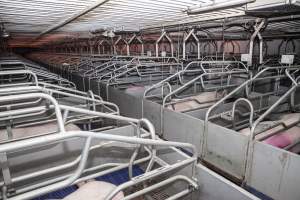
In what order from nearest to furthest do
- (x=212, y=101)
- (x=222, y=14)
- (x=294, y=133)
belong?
(x=294, y=133)
(x=212, y=101)
(x=222, y=14)

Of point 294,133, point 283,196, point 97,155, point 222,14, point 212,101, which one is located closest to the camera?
point 283,196

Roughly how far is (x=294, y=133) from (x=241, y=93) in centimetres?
198

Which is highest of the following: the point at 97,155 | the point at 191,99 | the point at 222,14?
the point at 222,14

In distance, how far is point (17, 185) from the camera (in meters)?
2.26

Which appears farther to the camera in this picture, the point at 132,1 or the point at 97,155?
the point at 132,1

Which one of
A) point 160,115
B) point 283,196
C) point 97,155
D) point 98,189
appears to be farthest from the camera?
point 160,115

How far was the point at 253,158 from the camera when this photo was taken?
92.5 inches

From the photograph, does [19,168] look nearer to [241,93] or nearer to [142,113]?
[142,113]

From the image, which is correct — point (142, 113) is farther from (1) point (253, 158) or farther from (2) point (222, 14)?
(2) point (222, 14)

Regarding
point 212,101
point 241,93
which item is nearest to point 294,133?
point 212,101

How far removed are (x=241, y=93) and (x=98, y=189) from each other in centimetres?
390

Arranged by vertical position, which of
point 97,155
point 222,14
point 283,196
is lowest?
point 283,196

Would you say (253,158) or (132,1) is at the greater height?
(132,1)

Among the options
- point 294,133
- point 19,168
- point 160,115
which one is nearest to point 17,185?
point 19,168
